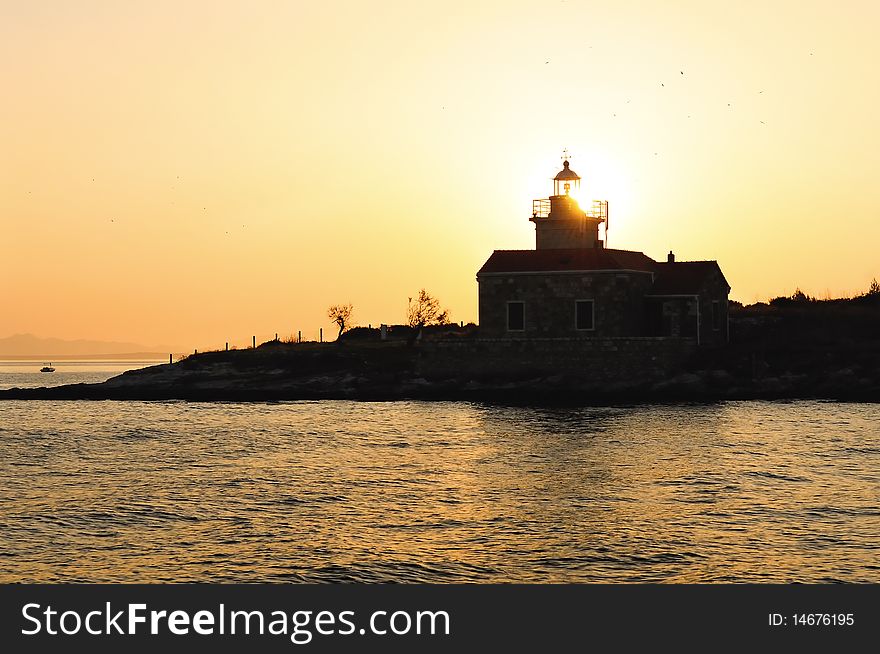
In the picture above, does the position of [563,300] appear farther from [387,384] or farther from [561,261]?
[387,384]

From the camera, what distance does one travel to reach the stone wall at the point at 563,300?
61781 mm

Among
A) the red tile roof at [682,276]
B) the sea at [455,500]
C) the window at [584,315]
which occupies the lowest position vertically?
the sea at [455,500]

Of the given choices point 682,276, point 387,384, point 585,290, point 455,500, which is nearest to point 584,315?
point 585,290

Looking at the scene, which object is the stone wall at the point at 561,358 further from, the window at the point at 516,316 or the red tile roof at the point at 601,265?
the red tile roof at the point at 601,265

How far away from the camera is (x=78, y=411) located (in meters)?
63.3

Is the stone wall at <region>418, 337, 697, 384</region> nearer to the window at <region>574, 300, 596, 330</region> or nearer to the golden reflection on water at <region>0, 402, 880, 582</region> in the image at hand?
the window at <region>574, 300, 596, 330</region>

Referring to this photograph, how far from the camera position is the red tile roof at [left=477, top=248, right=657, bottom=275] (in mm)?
62250

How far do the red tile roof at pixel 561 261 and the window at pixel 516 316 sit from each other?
1.98 m

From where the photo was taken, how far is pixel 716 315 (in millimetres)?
65188

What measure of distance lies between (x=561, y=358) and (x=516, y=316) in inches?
157

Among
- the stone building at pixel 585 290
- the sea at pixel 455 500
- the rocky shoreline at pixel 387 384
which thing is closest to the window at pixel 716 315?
the stone building at pixel 585 290

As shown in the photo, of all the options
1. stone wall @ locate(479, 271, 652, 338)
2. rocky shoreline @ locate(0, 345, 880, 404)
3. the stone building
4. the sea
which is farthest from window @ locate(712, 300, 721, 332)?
the sea

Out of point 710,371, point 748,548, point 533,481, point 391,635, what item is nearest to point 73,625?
point 391,635

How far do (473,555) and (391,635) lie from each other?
7153 mm
